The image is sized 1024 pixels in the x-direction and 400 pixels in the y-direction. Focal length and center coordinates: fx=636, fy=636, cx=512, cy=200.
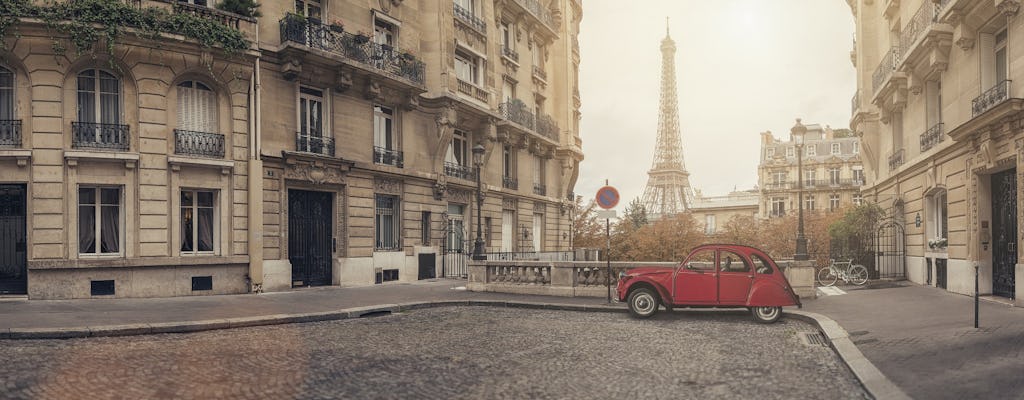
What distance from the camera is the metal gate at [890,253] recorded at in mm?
22516

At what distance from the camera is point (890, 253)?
22.8 m

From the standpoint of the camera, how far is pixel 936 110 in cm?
1947

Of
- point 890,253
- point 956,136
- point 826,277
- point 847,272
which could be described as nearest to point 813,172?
point 890,253

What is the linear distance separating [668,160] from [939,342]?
330ft

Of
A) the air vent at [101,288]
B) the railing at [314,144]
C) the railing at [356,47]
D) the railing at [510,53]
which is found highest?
the railing at [510,53]

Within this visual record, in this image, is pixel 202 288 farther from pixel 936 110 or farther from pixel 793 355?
pixel 936 110

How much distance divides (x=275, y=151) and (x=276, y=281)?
363 cm

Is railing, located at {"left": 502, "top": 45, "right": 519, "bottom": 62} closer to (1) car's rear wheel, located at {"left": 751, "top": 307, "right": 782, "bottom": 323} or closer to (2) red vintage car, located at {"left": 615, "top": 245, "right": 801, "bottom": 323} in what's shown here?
(2) red vintage car, located at {"left": 615, "top": 245, "right": 801, "bottom": 323}

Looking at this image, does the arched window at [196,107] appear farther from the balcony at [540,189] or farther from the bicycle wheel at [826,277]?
the bicycle wheel at [826,277]

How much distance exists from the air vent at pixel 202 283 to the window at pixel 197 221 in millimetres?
724

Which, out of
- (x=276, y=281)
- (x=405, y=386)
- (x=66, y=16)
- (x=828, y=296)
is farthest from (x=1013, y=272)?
(x=66, y=16)

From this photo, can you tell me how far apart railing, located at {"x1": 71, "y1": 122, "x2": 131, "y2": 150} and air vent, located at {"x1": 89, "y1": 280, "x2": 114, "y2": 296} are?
3151 mm

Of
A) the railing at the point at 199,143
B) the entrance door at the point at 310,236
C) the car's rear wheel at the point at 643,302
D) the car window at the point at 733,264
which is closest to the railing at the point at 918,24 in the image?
the car window at the point at 733,264

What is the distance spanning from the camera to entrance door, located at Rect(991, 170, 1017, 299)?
558 inches
